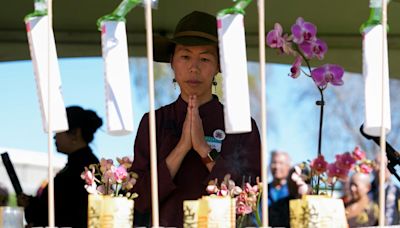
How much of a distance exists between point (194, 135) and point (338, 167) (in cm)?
71

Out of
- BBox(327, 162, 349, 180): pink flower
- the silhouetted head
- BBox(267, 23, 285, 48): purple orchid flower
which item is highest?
BBox(267, 23, 285, 48): purple orchid flower

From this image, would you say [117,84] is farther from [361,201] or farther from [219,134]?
[361,201]

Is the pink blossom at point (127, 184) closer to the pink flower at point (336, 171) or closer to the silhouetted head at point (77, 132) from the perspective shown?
the pink flower at point (336, 171)

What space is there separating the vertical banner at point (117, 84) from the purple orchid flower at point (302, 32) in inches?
32.0

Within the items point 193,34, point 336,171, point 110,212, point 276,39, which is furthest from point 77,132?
point 336,171

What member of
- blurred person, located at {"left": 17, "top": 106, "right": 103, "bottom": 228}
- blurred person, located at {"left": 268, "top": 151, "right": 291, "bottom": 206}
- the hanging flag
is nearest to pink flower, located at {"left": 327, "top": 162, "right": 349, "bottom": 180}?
the hanging flag

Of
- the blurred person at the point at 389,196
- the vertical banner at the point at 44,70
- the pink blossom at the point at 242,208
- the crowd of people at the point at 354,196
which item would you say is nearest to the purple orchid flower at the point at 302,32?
the pink blossom at the point at 242,208

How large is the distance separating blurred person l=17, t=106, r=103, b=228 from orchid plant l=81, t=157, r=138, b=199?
3.36 ft

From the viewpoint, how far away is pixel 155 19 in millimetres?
5641

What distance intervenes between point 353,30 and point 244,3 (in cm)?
287

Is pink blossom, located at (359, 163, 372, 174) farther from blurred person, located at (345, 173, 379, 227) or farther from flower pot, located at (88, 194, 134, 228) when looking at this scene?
blurred person, located at (345, 173, 379, 227)

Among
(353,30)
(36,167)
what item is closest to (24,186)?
(36,167)

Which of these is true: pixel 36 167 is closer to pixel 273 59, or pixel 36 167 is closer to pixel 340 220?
pixel 273 59

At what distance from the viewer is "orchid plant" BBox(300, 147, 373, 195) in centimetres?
333
